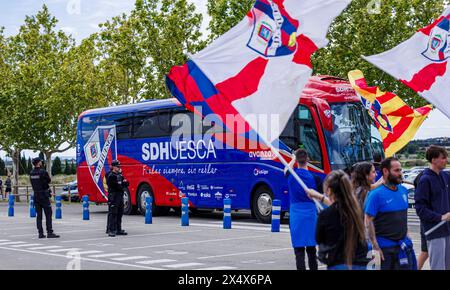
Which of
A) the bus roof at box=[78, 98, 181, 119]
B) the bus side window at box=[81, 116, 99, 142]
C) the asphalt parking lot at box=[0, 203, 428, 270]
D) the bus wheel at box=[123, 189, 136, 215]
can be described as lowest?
the asphalt parking lot at box=[0, 203, 428, 270]

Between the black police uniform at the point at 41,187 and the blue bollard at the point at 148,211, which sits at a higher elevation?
the black police uniform at the point at 41,187

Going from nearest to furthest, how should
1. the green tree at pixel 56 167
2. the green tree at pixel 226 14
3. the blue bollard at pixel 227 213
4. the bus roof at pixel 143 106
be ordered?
1. the blue bollard at pixel 227 213
2. the bus roof at pixel 143 106
3. the green tree at pixel 226 14
4. the green tree at pixel 56 167

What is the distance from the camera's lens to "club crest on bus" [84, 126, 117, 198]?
29.2 metres

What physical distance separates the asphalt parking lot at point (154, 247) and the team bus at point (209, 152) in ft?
3.98

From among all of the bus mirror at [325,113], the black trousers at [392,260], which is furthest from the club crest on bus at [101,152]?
the black trousers at [392,260]

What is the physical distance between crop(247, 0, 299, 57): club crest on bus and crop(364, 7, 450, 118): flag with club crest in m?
1.22

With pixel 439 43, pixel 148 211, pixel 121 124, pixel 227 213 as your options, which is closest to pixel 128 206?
pixel 121 124

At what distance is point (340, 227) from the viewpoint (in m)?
6.82

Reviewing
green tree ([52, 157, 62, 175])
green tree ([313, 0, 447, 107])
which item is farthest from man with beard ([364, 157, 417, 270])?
green tree ([52, 157, 62, 175])

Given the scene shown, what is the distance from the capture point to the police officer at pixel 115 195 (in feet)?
61.9

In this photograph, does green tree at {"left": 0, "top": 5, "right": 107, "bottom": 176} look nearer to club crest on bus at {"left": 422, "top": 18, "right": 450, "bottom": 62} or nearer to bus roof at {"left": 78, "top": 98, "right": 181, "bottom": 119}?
bus roof at {"left": 78, "top": 98, "right": 181, "bottom": 119}

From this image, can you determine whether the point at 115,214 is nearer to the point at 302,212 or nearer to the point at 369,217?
the point at 302,212

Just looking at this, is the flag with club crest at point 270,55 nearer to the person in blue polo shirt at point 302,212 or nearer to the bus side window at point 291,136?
the person in blue polo shirt at point 302,212
